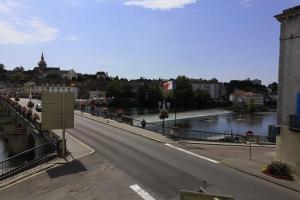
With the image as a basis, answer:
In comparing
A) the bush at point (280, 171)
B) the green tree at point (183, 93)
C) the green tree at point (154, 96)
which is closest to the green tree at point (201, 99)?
the green tree at point (183, 93)

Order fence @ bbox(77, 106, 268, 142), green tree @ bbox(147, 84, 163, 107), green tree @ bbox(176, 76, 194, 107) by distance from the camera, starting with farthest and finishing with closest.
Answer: green tree @ bbox(147, 84, 163, 107) < green tree @ bbox(176, 76, 194, 107) < fence @ bbox(77, 106, 268, 142)

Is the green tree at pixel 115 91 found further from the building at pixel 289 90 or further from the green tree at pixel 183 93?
the building at pixel 289 90

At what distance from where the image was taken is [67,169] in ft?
74.1

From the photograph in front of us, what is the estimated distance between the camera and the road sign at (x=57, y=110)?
25.6 m

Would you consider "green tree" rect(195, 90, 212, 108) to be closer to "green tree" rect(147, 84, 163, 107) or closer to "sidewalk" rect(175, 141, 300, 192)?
"green tree" rect(147, 84, 163, 107)

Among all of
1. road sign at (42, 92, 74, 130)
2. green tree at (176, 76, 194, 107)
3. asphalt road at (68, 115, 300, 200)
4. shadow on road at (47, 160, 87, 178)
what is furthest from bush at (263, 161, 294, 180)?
green tree at (176, 76, 194, 107)

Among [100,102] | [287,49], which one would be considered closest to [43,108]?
[287,49]

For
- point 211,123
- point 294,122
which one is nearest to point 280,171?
point 294,122

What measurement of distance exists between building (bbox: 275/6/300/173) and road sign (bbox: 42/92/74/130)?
12.6 meters

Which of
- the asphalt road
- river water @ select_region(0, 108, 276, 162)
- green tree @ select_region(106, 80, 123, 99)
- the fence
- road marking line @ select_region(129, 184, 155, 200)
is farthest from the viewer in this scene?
green tree @ select_region(106, 80, 123, 99)

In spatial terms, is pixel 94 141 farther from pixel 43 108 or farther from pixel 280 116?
pixel 280 116

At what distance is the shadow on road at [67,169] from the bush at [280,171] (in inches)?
383

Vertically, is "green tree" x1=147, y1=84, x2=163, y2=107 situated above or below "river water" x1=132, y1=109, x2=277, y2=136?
above

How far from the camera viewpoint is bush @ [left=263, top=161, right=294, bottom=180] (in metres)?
21.5
